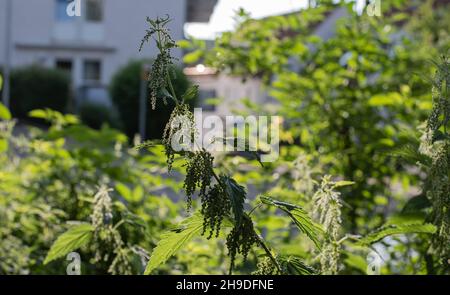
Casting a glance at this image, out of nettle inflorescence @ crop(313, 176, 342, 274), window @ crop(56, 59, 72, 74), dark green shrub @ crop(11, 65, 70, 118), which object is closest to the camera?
nettle inflorescence @ crop(313, 176, 342, 274)

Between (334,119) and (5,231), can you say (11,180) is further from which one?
(334,119)

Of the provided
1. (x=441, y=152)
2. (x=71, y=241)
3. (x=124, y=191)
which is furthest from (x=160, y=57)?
(x=124, y=191)

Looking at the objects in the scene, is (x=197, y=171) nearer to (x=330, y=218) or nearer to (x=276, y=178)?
(x=330, y=218)

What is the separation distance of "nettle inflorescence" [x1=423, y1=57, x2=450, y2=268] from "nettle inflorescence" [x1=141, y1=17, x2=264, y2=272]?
0.99 ft

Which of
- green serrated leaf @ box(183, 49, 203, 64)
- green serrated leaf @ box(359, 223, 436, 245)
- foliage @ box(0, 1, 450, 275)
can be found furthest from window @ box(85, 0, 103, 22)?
green serrated leaf @ box(359, 223, 436, 245)

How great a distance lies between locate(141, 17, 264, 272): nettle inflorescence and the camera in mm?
883

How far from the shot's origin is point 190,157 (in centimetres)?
92

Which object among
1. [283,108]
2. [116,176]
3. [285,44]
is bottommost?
[116,176]

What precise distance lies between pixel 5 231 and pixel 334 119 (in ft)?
4.47

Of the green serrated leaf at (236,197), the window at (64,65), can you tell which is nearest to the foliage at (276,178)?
the green serrated leaf at (236,197)

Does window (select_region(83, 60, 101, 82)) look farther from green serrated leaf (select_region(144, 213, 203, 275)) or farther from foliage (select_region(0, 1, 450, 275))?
green serrated leaf (select_region(144, 213, 203, 275))

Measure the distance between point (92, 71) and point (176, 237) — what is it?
68.8 feet

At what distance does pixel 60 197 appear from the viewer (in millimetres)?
2543
